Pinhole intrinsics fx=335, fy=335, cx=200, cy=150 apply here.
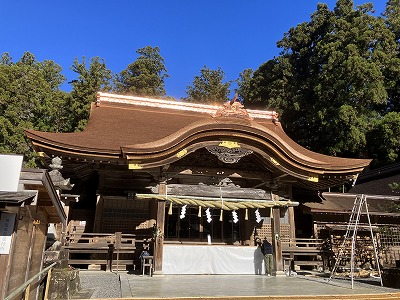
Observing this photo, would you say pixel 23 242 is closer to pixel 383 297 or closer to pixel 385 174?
pixel 383 297

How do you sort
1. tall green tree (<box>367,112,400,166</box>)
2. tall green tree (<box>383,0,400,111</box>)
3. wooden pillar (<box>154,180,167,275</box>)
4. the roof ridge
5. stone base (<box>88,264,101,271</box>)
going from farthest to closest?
tall green tree (<box>383,0,400,111</box>), tall green tree (<box>367,112,400,166</box>), the roof ridge, stone base (<box>88,264,101,271</box>), wooden pillar (<box>154,180,167,275</box>)

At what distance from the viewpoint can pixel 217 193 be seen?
11.0 meters

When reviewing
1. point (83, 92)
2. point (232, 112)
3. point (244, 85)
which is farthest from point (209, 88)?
point (232, 112)

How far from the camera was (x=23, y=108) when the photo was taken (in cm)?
2231

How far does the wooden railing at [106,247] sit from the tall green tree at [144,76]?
2180cm

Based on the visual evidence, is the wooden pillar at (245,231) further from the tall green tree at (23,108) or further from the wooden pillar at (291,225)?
the tall green tree at (23,108)

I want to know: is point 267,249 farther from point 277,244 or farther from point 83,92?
point 83,92

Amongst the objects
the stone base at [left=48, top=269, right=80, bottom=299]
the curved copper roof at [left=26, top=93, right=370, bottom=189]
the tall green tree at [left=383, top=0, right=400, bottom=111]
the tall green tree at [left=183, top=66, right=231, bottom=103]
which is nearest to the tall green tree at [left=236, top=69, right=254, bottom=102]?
the tall green tree at [left=183, top=66, right=231, bottom=103]

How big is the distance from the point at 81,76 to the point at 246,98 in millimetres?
14442

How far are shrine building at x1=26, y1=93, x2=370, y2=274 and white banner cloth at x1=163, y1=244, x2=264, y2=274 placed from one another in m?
0.03

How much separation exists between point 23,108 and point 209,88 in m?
18.8

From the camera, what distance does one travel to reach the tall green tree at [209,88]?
34.8 metres

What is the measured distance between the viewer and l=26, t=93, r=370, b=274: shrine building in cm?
999

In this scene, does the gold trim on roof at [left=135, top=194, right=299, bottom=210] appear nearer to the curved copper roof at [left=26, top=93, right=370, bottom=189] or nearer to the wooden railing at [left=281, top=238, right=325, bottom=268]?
the curved copper roof at [left=26, top=93, right=370, bottom=189]
